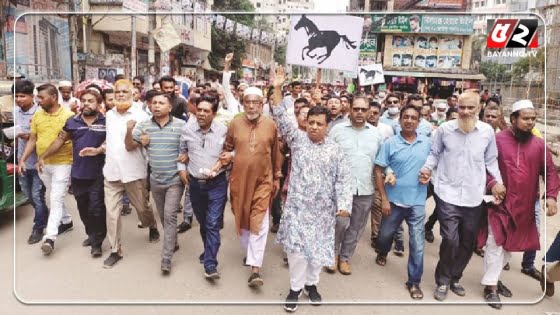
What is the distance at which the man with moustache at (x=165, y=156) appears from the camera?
146 inches

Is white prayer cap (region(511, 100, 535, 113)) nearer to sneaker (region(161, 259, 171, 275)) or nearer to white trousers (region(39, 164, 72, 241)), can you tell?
sneaker (region(161, 259, 171, 275))

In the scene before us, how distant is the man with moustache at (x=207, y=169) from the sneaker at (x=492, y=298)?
7.16 feet

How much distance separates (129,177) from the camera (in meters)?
3.94

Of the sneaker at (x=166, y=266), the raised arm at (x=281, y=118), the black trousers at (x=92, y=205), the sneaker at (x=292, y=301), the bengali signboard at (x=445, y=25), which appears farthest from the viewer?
the bengali signboard at (x=445, y=25)

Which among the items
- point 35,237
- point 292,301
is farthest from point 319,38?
point 35,237

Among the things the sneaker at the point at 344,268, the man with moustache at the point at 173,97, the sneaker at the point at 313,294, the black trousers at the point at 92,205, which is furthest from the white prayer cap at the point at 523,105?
the man with moustache at the point at 173,97

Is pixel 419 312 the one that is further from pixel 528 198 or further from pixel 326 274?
pixel 528 198

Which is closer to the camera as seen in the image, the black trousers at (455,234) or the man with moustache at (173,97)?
the black trousers at (455,234)

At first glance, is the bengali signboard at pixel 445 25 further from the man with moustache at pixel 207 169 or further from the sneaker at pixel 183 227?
the man with moustache at pixel 207 169

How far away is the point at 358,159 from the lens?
3781 millimetres

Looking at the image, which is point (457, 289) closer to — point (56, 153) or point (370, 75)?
point (56, 153)

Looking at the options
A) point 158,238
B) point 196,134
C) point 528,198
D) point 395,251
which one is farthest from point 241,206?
point 528,198

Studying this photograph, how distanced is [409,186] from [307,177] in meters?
0.94

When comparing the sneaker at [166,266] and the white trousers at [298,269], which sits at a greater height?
the white trousers at [298,269]
